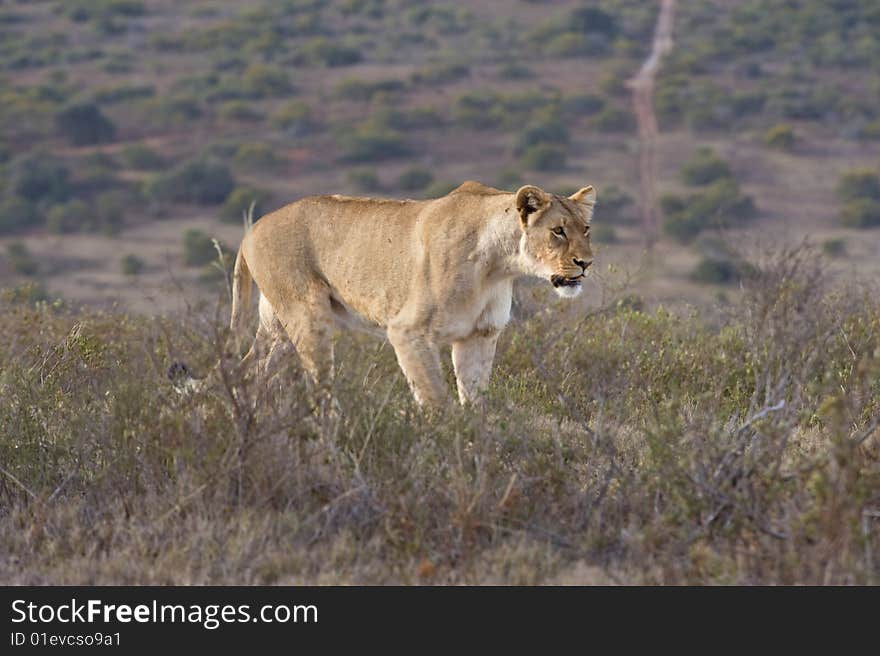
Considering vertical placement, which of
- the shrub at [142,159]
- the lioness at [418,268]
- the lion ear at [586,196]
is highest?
the lion ear at [586,196]

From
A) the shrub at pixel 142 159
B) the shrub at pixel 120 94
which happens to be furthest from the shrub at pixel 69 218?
the shrub at pixel 120 94

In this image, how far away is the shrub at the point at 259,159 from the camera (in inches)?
1435

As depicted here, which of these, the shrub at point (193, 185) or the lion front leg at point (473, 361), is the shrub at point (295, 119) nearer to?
the shrub at point (193, 185)

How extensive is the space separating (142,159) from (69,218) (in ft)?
17.9

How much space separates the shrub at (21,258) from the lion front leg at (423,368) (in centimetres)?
1919

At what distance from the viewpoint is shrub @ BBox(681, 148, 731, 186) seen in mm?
34375

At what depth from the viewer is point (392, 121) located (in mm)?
40062

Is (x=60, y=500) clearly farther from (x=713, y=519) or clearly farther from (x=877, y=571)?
(x=877, y=571)

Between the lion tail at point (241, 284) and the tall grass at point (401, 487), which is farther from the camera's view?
the lion tail at point (241, 284)

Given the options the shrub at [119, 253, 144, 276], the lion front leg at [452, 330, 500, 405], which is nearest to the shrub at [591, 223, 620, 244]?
the shrub at [119, 253, 144, 276]

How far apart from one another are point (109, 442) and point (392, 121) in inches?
1345

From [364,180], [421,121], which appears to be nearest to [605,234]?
[364,180]

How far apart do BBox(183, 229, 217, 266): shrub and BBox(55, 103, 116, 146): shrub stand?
1089 centimetres

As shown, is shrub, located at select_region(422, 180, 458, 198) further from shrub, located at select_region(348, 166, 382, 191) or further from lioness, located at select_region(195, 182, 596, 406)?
lioness, located at select_region(195, 182, 596, 406)
